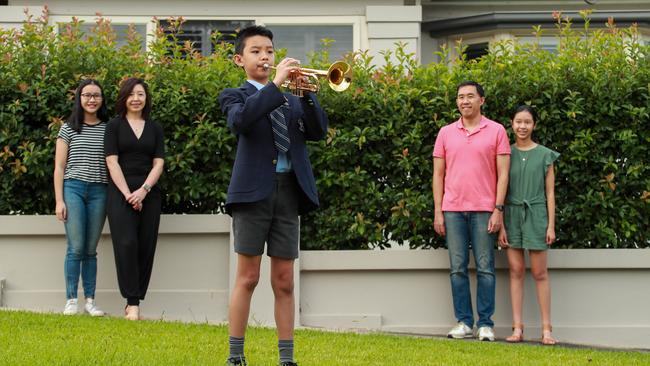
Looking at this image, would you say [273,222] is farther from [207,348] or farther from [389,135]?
[389,135]

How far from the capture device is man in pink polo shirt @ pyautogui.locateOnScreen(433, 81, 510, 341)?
9008mm

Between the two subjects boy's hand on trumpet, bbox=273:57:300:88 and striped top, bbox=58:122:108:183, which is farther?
striped top, bbox=58:122:108:183

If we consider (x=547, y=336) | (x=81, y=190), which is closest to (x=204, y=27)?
(x=81, y=190)

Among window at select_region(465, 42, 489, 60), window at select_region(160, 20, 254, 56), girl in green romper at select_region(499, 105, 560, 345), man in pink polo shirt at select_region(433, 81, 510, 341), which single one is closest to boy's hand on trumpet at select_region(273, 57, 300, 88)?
man in pink polo shirt at select_region(433, 81, 510, 341)

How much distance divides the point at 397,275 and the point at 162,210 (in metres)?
2.27

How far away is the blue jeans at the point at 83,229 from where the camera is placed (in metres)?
9.05

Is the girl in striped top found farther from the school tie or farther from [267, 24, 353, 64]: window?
[267, 24, 353, 64]: window

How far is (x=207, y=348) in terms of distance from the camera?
7383 millimetres

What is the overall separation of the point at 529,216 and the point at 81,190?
12.7ft

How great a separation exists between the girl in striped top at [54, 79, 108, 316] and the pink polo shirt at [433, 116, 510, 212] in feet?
9.88

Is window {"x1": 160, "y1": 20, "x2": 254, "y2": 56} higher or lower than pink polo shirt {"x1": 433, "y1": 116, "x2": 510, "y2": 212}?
higher

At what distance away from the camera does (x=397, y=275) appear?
9508 millimetres

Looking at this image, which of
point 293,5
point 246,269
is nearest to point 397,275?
point 246,269

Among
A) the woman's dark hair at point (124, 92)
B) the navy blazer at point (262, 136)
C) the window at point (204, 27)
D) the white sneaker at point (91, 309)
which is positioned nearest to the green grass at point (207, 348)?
the white sneaker at point (91, 309)
